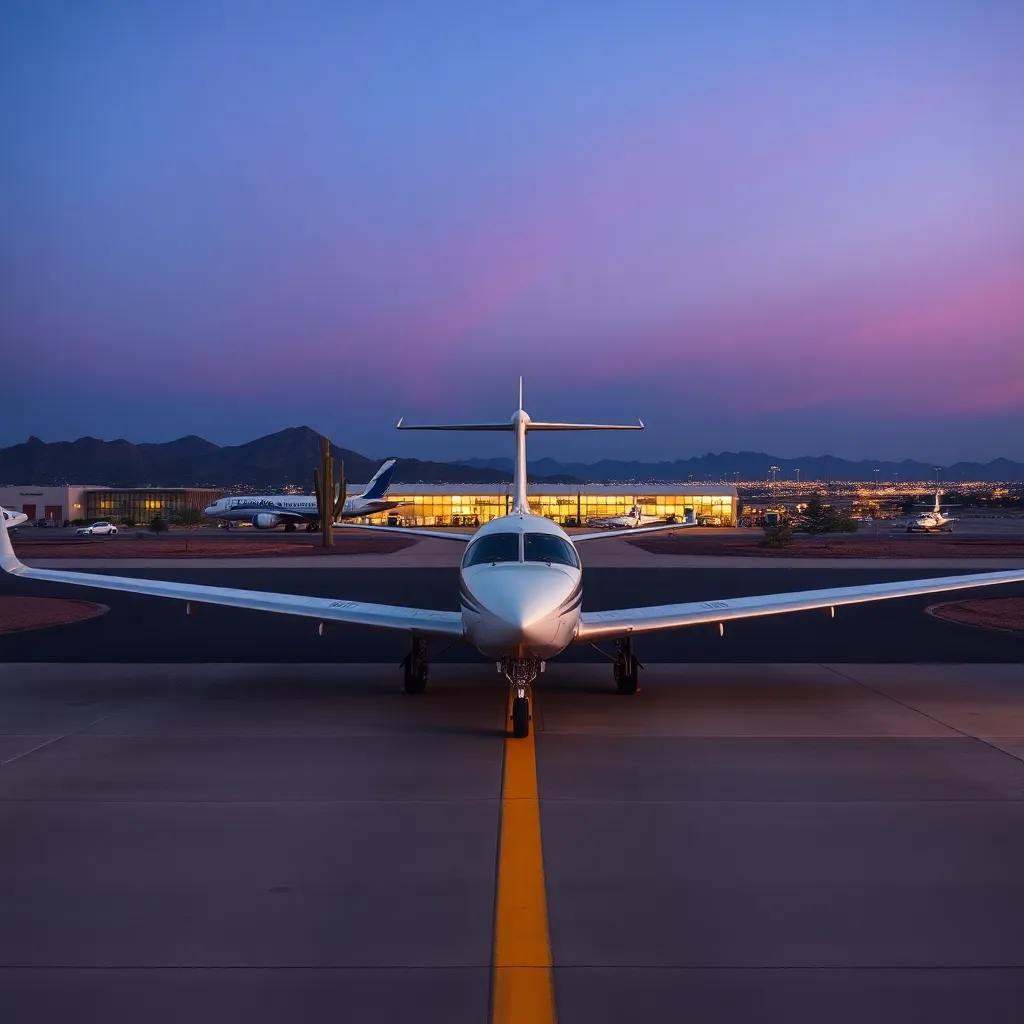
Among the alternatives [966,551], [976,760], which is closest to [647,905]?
[976,760]

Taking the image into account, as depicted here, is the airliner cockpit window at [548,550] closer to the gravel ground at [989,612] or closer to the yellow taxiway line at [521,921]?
the yellow taxiway line at [521,921]

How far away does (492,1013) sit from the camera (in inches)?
198

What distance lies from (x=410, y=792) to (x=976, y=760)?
5.78 m

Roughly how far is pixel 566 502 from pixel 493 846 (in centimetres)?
10465

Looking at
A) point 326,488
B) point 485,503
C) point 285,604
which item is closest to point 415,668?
point 285,604

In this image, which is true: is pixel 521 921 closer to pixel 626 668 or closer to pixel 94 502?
pixel 626 668

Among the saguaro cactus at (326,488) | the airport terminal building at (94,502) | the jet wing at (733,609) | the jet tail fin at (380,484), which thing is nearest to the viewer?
the jet wing at (733,609)

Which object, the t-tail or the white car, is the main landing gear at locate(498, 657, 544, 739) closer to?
the t-tail

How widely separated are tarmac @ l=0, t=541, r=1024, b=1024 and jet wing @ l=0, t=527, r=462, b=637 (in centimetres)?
111

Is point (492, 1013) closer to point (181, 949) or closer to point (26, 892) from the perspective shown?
point (181, 949)

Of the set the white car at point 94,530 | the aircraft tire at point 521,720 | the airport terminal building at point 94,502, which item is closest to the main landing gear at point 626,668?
the aircraft tire at point 521,720

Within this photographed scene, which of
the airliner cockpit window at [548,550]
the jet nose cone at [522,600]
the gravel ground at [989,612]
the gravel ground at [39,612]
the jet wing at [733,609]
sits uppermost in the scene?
the airliner cockpit window at [548,550]

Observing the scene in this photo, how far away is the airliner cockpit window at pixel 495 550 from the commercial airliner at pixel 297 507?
6625 cm

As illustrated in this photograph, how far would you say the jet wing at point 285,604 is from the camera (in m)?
13.2
